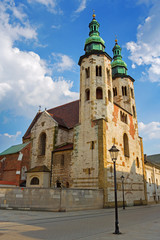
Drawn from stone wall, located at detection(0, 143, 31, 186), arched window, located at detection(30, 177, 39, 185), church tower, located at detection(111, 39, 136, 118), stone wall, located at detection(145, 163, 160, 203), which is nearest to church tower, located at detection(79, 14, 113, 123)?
church tower, located at detection(111, 39, 136, 118)

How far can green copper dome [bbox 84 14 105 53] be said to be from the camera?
1156 inches

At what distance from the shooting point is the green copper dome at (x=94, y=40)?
2936cm

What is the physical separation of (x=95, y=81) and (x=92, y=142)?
347 inches

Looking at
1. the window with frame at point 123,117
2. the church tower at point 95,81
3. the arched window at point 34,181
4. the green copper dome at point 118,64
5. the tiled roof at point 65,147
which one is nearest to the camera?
the church tower at point 95,81

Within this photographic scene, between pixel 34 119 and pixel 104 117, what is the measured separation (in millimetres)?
20159

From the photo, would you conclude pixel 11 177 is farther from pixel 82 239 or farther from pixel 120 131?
pixel 82 239

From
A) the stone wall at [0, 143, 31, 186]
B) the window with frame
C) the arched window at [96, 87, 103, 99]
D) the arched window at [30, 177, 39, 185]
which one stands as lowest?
the arched window at [30, 177, 39, 185]

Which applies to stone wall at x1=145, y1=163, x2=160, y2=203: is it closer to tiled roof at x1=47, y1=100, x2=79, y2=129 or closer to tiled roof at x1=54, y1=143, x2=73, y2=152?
tiled roof at x1=47, y1=100, x2=79, y2=129

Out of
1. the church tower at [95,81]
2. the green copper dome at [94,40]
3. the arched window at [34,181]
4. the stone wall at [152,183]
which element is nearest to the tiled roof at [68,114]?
the church tower at [95,81]

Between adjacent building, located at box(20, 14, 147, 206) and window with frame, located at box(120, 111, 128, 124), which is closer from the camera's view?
adjacent building, located at box(20, 14, 147, 206)

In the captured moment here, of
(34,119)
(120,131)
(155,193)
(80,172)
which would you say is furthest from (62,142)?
(155,193)

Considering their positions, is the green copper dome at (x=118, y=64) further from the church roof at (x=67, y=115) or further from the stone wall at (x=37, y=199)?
the stone wall at (x=37, y=199)

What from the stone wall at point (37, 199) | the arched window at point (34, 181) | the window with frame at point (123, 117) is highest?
the window with frame at point (123, 117)

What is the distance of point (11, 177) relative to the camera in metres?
28.0
